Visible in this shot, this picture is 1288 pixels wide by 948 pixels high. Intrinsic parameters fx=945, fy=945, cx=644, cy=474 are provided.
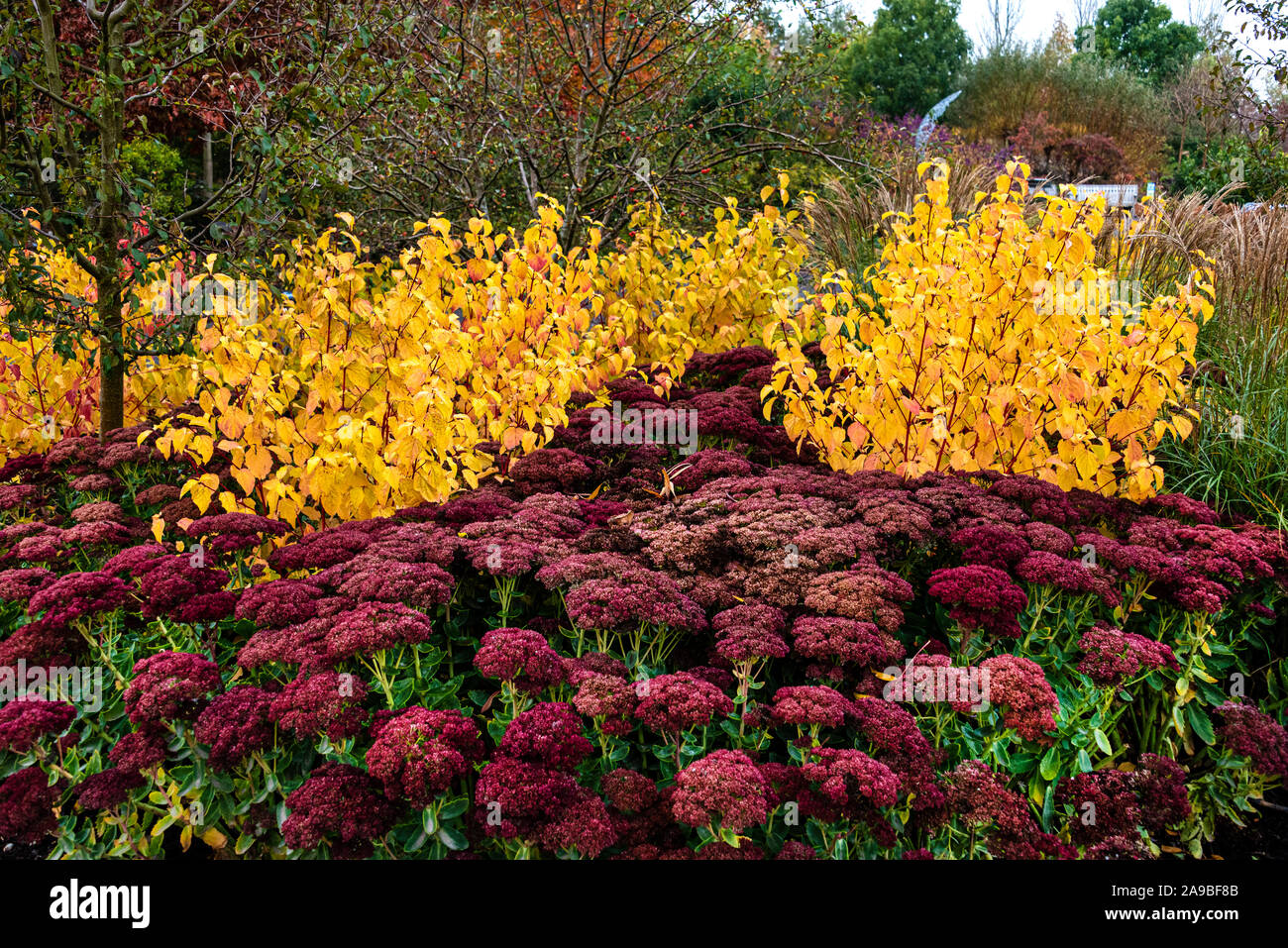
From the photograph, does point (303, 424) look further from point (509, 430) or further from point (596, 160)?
point (596, 160)

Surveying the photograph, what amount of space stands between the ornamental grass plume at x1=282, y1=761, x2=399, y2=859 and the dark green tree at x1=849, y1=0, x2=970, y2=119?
31441mm

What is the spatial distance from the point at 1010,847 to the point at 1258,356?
3272 millimetres

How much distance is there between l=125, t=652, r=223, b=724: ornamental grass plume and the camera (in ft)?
6.99

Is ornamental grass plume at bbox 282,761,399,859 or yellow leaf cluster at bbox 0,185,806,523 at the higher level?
yellow leaf cluster at bbox 0,185,806,523

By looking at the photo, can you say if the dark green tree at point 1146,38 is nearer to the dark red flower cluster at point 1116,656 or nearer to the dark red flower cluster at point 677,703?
the dark red flower cluster at point 1116,656

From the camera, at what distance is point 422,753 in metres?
1.93

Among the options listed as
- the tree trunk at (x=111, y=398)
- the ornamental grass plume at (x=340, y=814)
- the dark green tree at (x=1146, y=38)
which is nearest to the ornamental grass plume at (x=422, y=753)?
the ornamental grass plume at (x=340, y=814)

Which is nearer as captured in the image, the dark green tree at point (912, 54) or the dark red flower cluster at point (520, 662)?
the dark red flower cluster at point (520, 662)

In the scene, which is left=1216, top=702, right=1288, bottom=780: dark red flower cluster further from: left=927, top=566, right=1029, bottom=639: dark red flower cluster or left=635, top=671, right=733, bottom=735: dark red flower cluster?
left=635, top=671, right=733, bottom=735: dark red flower cluster

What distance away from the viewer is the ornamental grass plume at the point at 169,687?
213 centimetres

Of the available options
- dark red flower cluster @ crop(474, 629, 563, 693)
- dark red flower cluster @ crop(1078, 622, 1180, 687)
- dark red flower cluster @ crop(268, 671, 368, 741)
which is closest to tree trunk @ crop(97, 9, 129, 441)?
dark red flower cluster @ crop(268, 671, 368, 741)

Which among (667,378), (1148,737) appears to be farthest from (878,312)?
(1148,737)

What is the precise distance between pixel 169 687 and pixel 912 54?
3329 cm

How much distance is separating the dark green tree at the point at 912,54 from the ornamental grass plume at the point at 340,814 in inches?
1238
